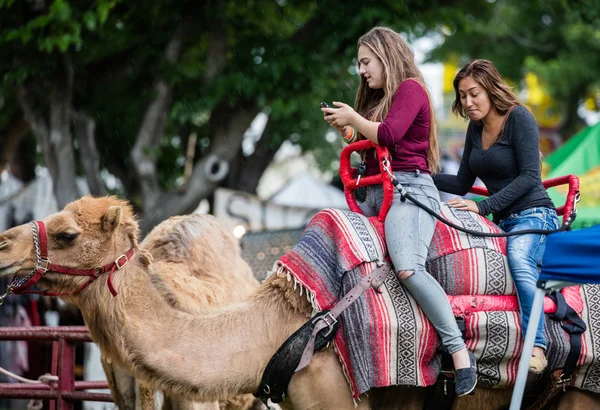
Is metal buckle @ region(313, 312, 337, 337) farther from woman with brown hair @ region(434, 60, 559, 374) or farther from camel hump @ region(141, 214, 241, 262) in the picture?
camel hump @ region(141, 214, 241, 262)

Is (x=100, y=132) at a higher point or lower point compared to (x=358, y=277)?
higher

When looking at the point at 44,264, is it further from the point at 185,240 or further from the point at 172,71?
the point at 172,71

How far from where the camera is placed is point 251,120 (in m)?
12.2

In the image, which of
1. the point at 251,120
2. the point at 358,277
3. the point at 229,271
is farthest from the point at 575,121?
the point at 358,277

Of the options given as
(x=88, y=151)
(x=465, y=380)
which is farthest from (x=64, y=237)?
(x=88, y=151)

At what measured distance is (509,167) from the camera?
15.5ft

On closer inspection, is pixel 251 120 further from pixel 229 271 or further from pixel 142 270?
pixel 142 270

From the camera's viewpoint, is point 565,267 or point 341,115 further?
point 341,115

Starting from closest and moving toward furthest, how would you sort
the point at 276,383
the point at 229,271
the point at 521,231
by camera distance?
the point at 276,383 → the point at 521,231 → the point at 229,271

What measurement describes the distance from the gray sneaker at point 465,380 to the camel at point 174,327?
14.1 inches

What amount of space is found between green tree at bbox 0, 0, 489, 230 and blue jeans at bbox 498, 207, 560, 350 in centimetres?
681

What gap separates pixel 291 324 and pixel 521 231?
133cm

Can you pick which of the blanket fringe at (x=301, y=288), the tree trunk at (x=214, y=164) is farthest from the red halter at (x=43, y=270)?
the tree trunk at (x=214, y=164)

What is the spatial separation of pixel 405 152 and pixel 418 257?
0.59 metres
